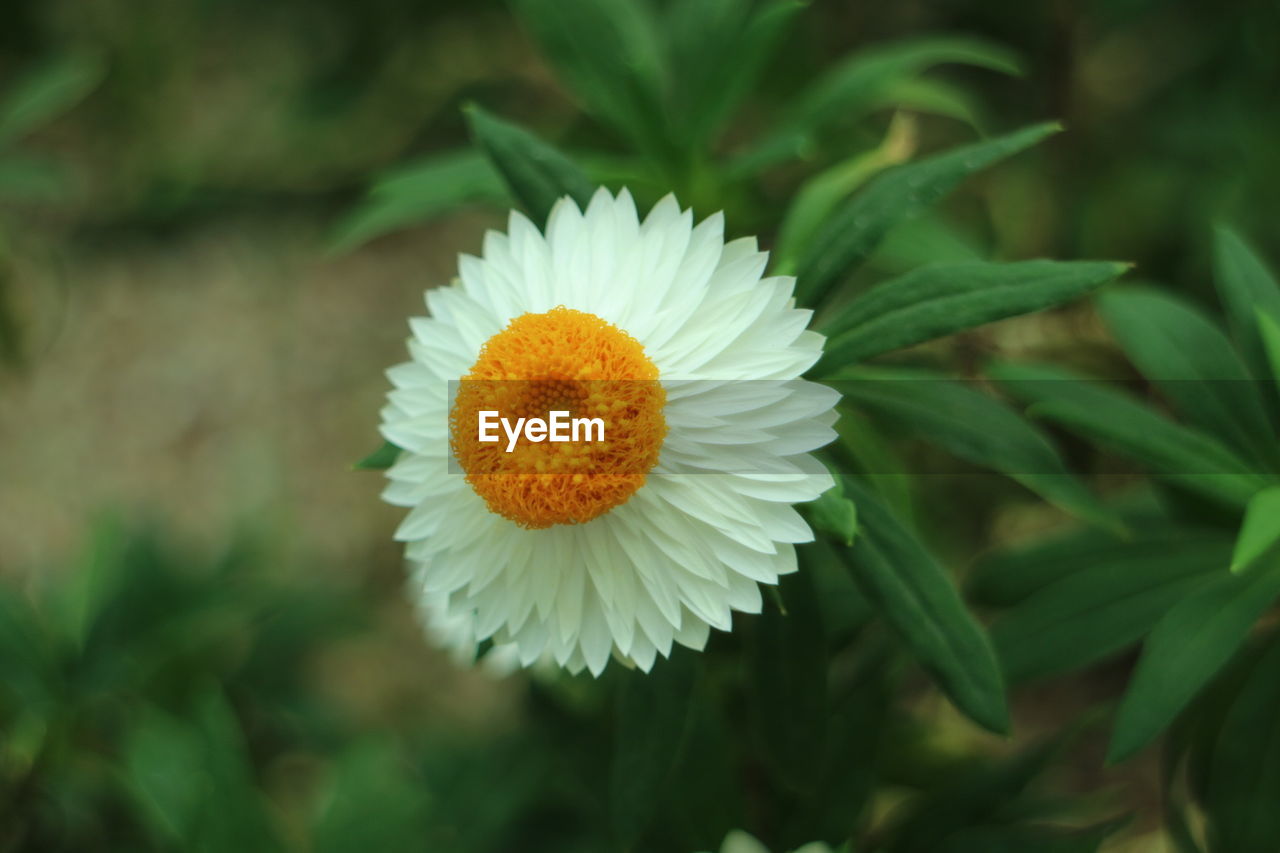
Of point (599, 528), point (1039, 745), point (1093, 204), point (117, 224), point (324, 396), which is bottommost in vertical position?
point (1039, 745)

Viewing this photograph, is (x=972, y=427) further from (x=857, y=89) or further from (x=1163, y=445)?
(x=857, y=89)

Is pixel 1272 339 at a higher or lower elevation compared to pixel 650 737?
higher

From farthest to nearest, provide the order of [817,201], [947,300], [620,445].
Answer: [817,201]
[947,300]
[620,445]

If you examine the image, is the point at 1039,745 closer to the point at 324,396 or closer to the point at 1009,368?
the point at 1009,368

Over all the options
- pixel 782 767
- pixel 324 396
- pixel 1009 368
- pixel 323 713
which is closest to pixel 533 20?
pixel 1009 368

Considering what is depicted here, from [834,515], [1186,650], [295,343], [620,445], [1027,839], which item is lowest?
[1027,839]

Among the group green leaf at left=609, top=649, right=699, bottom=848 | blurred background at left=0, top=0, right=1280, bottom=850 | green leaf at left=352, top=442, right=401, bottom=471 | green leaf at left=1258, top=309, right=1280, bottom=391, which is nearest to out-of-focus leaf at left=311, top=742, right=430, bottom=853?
blurred background at left=0, top=0, right=1280, bottom=850

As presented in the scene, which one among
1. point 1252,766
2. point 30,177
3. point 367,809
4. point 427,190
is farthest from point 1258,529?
point 30,177
